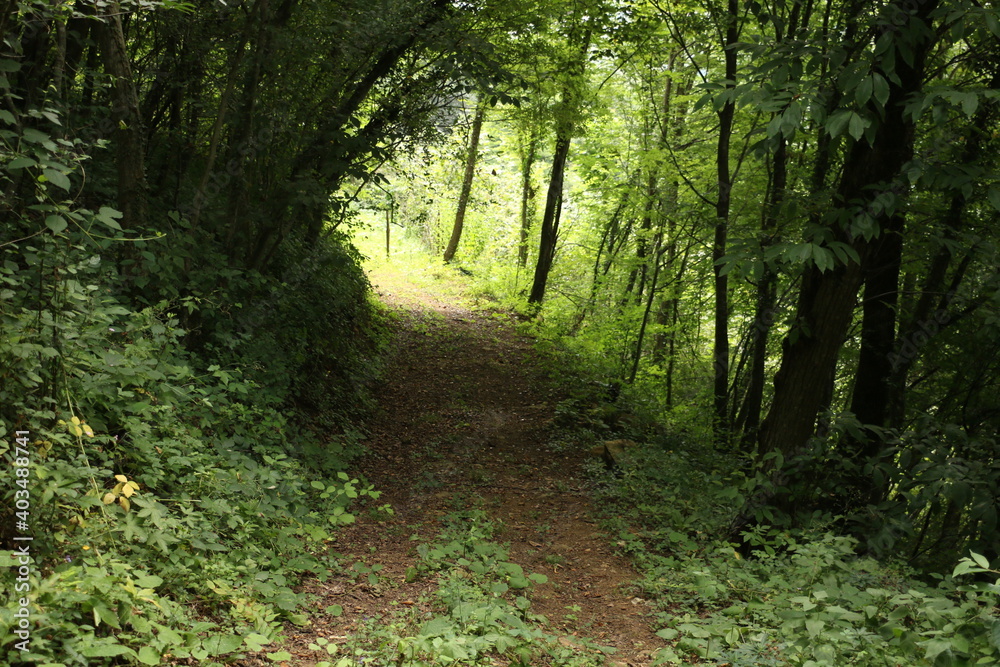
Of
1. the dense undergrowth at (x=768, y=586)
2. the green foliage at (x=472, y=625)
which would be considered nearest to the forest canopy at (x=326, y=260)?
the dense undergrowth at (x=768, y=586)

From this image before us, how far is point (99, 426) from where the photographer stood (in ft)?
11.9

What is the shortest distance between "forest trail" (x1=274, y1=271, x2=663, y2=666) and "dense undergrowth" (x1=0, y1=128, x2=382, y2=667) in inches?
16.7

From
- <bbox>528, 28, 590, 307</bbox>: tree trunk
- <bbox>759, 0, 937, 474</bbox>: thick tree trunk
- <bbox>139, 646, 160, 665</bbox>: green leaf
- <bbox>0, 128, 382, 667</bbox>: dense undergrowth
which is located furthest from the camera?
<bbox>528, 28, 590, 307</bbox>: tree trunk

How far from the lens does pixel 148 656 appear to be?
98.9 inches

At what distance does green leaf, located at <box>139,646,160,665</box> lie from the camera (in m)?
2.49

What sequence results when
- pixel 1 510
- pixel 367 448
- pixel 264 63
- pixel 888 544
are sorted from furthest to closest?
pixel 367 448
pixel 264 63
pixel 888 544
pixel 1 510

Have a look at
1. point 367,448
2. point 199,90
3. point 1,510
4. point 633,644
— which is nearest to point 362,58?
point 199,90

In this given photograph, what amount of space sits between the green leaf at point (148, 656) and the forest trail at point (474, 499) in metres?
0.76

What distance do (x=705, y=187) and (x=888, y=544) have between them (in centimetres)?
767

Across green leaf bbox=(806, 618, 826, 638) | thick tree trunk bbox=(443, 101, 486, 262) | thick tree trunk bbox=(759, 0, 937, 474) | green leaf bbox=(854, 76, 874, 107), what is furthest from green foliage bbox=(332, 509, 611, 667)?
thick tree trunk bbox=(443, 101, 486, 262)

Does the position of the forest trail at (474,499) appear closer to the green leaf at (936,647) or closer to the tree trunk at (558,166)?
the green leaf at (936,647)

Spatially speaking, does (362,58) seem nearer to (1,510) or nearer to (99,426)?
(99,426)

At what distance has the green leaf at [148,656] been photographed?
249cm

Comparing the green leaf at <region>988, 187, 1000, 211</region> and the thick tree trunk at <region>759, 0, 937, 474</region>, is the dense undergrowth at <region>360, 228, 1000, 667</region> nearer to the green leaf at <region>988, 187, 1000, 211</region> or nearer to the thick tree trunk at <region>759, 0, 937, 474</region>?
the thick tree trunk at <region>759, 0, 937, 474</region>
